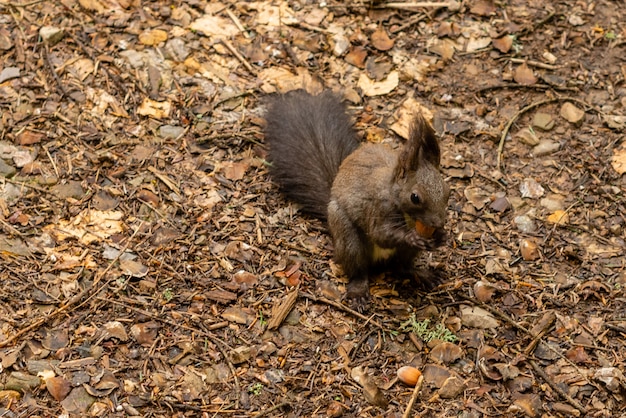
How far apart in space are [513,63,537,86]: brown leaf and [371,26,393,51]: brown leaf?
90 centimetres

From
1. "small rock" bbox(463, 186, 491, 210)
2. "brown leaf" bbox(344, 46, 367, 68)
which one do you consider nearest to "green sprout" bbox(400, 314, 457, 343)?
"small rock" bbox(463, 186, 491, 210)

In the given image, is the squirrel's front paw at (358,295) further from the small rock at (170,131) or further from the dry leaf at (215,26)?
the dry leaf at (215,26)

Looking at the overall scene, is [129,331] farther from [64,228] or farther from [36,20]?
[36,20]

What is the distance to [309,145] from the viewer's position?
496cm

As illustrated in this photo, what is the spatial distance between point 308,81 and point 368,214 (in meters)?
1.46

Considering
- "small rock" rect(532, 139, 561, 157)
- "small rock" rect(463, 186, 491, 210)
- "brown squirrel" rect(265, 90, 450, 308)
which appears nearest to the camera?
"brown squirrel" rect(265, 90, 450, 308)

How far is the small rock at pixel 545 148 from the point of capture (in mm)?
5387

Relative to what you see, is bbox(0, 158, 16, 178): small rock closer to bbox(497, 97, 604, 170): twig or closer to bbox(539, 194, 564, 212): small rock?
bbox(497, 97, 604, 170): twig

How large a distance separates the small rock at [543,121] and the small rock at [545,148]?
10cm

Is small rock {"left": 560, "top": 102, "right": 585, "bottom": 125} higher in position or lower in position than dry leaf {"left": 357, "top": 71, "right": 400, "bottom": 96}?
lower

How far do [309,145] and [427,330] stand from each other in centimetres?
131

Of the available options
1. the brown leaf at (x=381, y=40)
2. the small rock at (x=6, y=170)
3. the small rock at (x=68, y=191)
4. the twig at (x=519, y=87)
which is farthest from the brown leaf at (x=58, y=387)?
the twig at (x=519, y=87)

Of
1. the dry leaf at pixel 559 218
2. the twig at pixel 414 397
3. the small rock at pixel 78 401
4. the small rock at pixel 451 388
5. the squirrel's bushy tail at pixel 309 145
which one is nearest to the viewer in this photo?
the small rock at pixel 78 401

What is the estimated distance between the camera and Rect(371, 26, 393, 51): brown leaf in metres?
5.86
